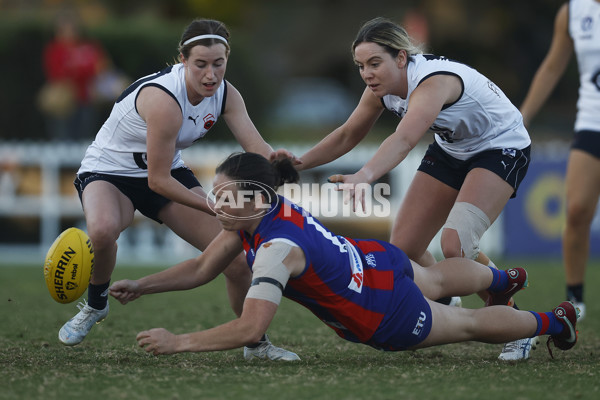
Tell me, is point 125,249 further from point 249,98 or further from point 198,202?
point 198,202

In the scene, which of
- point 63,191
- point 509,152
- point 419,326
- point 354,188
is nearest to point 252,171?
point 354,188

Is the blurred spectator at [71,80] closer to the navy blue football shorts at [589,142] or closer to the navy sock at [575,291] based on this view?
the navy blue football shorts at [589,142]

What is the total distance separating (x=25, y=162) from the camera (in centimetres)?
1202

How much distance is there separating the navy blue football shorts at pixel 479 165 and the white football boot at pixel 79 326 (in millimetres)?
2186

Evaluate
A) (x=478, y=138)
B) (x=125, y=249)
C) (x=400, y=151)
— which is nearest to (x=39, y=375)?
(x=400, y=151)

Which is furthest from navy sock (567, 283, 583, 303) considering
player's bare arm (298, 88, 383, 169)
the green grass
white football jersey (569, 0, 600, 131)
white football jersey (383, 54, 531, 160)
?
player's bare arm (298, 88, 383, 169)

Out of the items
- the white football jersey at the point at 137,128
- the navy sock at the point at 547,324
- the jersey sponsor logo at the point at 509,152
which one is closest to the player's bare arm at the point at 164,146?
the white football jersey at the point at 137,128

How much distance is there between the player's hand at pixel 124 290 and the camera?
454cm

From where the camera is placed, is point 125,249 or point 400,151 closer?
point 400,151

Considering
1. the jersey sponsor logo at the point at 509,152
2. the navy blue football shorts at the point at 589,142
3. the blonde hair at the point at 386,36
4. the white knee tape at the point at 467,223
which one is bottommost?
the white knee tape at the point at 467,223

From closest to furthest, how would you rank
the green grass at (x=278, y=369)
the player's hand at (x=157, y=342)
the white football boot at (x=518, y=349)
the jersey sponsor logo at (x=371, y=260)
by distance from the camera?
the green grass at (x=278, y=369) < the player's hand at (x=157, y=342) < the jersey sponsor logo at (x=371, y=260) < the white football boot at (x=518, y=349)

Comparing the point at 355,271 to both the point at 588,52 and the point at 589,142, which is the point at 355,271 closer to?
the point at 589,142

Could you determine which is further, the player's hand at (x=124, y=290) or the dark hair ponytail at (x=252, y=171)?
the player's hand at (x=124, y=290)

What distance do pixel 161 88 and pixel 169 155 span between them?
15.4 inches
